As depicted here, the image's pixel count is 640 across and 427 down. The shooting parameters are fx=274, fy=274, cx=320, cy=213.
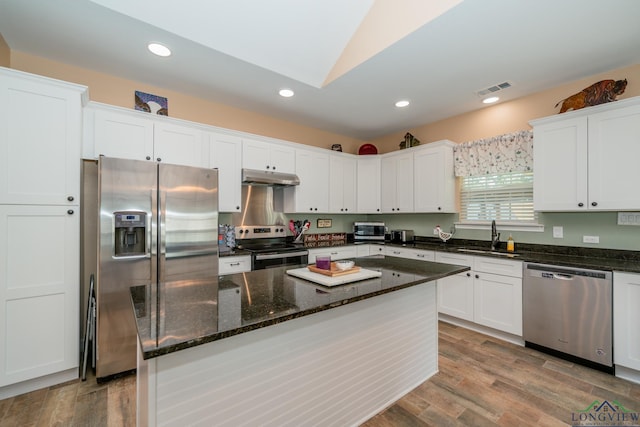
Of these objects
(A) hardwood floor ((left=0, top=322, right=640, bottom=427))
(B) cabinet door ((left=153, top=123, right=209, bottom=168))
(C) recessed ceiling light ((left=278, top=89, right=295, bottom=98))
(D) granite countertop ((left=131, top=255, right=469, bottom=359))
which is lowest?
(A) hardwood floor ((left=0, top=322, right=640, bottom=427))

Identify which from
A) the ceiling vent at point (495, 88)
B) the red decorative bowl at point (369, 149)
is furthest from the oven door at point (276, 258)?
the ceiling vent at point (495, 88)

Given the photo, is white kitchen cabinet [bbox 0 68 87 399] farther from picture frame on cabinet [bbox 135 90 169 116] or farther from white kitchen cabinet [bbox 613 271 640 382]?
white kitchen cabinet [bbox 613 271 640 382]

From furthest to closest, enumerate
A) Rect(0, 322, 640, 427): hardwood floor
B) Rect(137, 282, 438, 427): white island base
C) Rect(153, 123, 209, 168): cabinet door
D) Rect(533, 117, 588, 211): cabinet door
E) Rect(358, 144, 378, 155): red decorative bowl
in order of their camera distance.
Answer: Rect(358, 144, 378, 155): red decorative bowl, Rect(153, 123, 209, 168): cabinet door, Rect(533, 117, 588, 211): cabinet door, Rect(0, 322, 640, 427): hardwood floor, Rect(137, 282, 438, 427): white island base

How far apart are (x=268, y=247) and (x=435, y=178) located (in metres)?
2.41

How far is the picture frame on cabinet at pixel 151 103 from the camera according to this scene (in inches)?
113

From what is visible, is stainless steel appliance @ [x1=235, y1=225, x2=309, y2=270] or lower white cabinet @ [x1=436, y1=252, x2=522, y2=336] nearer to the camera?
lower white cabinet @ [x1=436, y1=252, x2=522, y2=336]

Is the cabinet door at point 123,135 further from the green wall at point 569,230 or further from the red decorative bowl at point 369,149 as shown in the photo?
the red decorative bowl at point 369,149

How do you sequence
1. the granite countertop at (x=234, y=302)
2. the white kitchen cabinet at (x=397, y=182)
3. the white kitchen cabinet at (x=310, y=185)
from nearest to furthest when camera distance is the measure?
the granite countertop at (x=234, y=302), the white kitchen cabinet at (x=310, y=185), the white kitchen cabinet at (x=397, y=182)

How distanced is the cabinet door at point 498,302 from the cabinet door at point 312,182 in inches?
86.4

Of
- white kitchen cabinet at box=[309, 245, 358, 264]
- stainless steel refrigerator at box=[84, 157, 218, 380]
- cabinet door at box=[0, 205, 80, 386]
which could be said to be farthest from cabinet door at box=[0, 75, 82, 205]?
white kitchen cabinet at box=[309, 245, 358, 264]

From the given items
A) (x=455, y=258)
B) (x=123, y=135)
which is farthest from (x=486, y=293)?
(x=123, y=135)

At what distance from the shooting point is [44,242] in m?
2.03

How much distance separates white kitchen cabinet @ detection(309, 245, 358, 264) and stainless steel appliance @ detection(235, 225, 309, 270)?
13 centimetres

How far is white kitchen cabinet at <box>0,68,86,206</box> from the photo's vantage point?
6.30 ft
